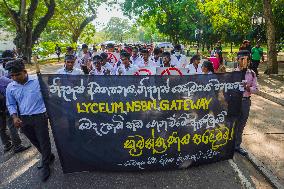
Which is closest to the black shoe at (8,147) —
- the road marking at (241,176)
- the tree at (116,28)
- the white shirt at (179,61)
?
the road marking at (241,176)

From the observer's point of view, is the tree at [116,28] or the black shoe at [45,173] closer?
the black shoe at [45,173]

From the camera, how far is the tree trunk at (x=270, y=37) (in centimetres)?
1535

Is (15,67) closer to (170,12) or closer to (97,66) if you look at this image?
(97,66)

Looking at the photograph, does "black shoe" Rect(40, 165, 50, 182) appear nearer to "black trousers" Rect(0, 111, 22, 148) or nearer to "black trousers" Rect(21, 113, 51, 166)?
"black trousers" Rect(21, 113, 51, 166)

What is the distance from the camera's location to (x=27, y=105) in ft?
17.2

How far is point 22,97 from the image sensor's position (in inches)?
208

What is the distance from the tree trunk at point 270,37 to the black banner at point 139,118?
11.6 meters

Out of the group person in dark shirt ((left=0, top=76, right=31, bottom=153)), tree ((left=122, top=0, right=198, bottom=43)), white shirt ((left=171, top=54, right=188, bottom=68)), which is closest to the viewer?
person in dark shirt ((left=0, top=76, right=31, bottom=153))

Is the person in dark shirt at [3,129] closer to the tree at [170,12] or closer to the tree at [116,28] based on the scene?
the tree at [170,12]

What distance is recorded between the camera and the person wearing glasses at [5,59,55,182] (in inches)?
205

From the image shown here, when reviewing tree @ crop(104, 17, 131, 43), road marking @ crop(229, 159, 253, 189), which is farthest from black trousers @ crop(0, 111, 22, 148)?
tree @ crop(104, 17, 131, 43)

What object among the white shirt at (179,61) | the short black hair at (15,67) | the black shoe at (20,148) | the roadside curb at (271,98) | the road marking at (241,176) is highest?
the short black hair at (15,67)

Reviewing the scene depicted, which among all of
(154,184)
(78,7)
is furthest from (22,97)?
(78,7)

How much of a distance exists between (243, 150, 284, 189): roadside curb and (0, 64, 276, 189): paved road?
0.07 meters
